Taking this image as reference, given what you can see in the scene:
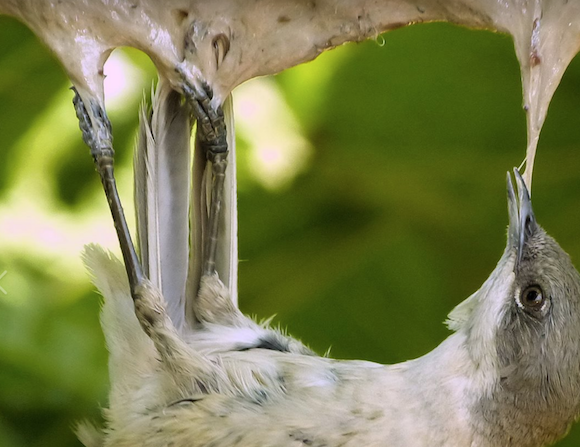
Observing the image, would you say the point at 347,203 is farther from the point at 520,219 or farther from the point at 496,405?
the point at 496,405

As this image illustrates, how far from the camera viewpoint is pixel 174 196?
132 centimetres

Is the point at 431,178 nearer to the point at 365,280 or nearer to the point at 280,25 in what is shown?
the point at 365,280

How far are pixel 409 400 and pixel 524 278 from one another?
0.78 feet

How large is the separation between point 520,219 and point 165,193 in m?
0.55

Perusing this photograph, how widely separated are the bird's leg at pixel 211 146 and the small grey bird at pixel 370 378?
0.24 feet

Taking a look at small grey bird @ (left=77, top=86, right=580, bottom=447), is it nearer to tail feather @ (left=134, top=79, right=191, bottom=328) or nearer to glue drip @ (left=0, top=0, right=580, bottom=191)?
tail feather @ (left=134, top=79, right=191, bottom=328)

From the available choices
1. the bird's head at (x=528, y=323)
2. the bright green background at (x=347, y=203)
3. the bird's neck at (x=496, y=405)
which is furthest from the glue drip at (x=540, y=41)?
the bright green background at (x=347, y=203)

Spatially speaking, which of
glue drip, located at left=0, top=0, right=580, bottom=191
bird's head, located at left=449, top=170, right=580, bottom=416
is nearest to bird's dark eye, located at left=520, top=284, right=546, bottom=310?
bird's head, located at left=449, top=170, right=580, bottom=416

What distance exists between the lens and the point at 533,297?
45.0 inches

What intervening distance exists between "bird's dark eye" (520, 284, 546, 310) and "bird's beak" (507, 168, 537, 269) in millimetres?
38

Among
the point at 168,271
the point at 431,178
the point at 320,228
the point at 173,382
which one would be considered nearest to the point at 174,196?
the point at 168,271

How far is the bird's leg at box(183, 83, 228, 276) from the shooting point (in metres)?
1.15

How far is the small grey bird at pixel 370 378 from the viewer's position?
109 centimetres

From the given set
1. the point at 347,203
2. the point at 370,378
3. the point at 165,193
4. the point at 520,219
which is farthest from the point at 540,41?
the point at 347,203
